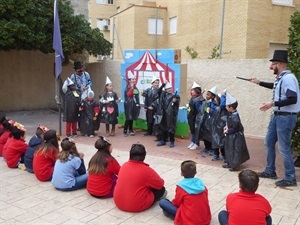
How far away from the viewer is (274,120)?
5.20 meters

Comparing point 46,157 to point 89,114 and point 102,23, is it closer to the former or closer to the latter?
point 89,114

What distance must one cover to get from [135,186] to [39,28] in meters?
8.10

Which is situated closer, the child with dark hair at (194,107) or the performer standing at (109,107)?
the child with dark hair at (194,107)

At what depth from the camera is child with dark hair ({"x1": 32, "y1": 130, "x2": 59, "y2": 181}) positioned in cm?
538

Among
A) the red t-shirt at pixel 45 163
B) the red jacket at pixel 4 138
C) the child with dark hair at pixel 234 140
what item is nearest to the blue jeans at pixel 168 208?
the red t-shirt at pixel 45 163

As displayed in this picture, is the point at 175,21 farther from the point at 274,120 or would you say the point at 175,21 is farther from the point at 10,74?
the point at 274,120

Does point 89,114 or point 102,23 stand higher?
point 102,23

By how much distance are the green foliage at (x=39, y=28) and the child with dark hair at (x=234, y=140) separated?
691cm

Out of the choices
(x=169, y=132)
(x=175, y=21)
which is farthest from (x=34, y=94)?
Result: (x=175, y=21)

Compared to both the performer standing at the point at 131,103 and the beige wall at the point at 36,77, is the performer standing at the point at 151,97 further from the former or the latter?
the beige wall at the point at 36,77

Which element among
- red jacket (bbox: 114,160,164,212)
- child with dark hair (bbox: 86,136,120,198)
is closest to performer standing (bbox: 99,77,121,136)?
child with dark hair (bbox: 86,136,120,198)

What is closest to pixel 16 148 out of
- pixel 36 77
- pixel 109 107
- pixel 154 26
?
pixel 109 107

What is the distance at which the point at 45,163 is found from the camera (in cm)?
545

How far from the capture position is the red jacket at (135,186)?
13.7ft
